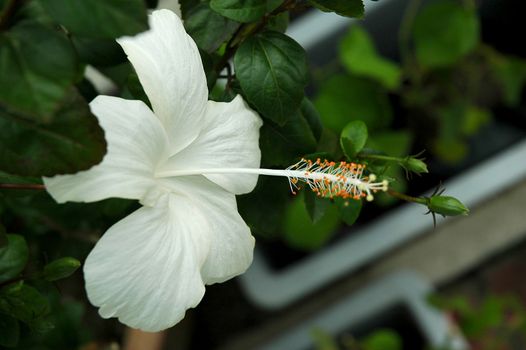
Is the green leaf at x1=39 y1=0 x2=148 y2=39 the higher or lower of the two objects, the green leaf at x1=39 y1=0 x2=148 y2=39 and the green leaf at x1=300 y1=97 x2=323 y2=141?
the higher

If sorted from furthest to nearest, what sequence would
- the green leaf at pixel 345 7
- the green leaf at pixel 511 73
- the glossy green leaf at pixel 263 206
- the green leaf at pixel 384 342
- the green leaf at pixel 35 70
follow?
the green leaf at pixel 511 73, the green leaf at pixel 384 342, the glossy green leaf at pixel 263 206, the green leaf at pixel 345 7, the green leaf at pixel 35 70

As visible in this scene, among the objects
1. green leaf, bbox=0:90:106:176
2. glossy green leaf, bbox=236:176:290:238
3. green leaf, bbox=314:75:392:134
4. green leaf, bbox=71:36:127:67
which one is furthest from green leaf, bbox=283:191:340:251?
green leaf, bbox=0:90:106:176

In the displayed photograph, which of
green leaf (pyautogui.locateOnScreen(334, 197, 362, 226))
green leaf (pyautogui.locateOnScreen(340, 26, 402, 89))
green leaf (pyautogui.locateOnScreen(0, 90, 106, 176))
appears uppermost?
green leaf (pyautogui.locateOnScreen(0, 90, 106, 176))

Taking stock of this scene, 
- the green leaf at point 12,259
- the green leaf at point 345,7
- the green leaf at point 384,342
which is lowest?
the green leaf at point 384,342

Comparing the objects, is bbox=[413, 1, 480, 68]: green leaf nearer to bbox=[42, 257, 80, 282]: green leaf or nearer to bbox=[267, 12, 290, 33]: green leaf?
bbox=[267, 12, 290, 33]: green leaf

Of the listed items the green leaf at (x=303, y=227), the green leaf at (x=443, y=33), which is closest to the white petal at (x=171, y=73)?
the green leaf at (x=303, y=227)

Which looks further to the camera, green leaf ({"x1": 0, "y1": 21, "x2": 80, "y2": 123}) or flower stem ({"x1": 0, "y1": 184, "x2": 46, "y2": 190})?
flower stem ({"x1": 0, "y1": 184, "x2": 46, "y2": 190})

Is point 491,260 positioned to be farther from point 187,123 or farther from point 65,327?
point 187,123

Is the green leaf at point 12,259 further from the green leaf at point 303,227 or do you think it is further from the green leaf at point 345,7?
the green leaf at point 303,227
